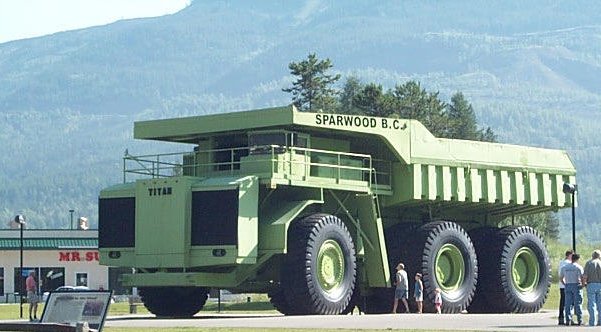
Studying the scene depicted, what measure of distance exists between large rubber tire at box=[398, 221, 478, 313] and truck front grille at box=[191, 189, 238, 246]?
6.44 m

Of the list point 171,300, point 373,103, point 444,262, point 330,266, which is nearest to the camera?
point 330,266

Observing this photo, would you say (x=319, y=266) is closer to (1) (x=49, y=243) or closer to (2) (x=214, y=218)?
(2) (x=214, y=218)

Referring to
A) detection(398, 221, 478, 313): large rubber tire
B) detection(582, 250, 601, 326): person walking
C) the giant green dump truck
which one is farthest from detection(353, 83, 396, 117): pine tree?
detection(582, 250, 601, 326): person walking

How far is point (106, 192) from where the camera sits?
4453 cm

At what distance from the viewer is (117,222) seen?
4419 centimetres

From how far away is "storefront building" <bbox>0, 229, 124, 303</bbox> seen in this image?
100375 mm

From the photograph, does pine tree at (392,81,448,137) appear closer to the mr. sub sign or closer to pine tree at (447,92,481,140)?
pine tree at (447,92,481,140)

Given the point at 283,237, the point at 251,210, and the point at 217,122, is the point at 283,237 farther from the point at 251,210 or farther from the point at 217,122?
the point at 217,122

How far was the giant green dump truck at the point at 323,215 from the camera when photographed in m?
41.7

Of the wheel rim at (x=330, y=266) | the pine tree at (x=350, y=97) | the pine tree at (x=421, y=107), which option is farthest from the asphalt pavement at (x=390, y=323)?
the pine tree at (x=421, y=107)

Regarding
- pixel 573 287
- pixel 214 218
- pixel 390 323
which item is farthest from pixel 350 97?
pixel 390 323

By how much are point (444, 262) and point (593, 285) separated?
9.35 metres

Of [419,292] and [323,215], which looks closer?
[323,215]

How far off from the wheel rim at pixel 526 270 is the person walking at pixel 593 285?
35.8 feet
